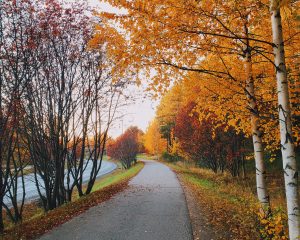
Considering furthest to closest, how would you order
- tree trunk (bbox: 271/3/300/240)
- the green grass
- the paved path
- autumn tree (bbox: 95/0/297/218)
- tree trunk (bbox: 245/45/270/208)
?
the green grass
the paved path
tree trunk (bbox: 245/45/270/208)
autumn tree (bbox: 95/0/297/218)
tree trunk (bbox: 271/3/300/240)

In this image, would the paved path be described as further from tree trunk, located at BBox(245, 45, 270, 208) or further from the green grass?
the green grass

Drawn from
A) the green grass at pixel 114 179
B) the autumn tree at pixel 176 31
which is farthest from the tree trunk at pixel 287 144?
the green grass at pixel 114 179

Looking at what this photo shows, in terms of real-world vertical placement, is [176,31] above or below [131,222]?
above

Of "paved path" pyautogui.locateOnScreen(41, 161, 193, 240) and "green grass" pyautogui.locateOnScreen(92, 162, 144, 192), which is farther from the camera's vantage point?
"green grass" pyautogui.locateOnScreen(92, 162, 144, 192)

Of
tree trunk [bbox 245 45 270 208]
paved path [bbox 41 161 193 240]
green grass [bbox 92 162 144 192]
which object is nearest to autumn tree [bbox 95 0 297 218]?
tree trunk [bbox 245 45 270 208]

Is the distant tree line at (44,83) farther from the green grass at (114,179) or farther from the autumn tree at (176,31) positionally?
the green grass at (114,179)

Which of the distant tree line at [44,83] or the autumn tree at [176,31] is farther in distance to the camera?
the distant tree line at [44,83]

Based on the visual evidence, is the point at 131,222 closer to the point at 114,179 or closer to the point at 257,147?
the point at 257,147

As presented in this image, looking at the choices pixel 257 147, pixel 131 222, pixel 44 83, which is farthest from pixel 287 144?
pixel 44 83

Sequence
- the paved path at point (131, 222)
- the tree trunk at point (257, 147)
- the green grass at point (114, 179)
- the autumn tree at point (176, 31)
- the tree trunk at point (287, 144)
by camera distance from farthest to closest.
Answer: the green grass at point (114, 179)
the paved path at point (131, 222)
the tree trunk at point (257, 147)
the autumn tree at point (176, 31)
the tree trunk at point (287, 144)

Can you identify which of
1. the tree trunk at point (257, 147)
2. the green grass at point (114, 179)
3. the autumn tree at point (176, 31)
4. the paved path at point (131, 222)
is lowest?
the green grass at point (114, 179)

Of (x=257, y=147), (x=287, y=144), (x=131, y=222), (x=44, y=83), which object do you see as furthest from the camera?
(x=44, y=83)

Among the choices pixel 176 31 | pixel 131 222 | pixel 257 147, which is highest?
pixel 176 31

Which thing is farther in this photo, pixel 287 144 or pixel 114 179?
pixel 114 179
